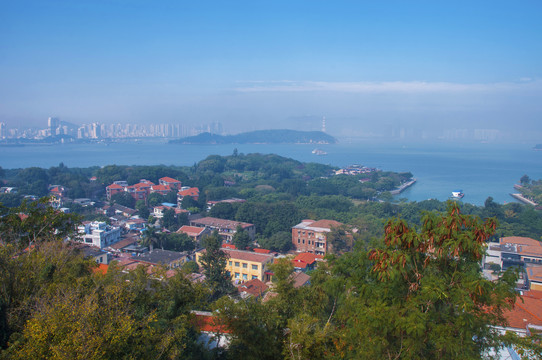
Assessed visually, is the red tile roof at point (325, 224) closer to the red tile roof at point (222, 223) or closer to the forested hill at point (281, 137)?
the red tile roof at point (222, 223)

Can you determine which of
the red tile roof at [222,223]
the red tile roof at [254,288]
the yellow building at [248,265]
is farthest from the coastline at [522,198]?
the red tile roof at [254,288]

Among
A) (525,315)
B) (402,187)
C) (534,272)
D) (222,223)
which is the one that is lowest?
(402,187)

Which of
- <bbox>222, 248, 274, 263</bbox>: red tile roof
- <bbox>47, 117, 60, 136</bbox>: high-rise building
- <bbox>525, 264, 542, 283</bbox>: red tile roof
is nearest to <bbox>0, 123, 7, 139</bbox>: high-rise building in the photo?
<bbox>47, 117, 60, 136</bbox>: high-rise building

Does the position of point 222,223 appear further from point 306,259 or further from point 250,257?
point 306,259

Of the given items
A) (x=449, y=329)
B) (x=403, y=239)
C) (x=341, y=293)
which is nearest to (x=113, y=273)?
(x=341, y=293)

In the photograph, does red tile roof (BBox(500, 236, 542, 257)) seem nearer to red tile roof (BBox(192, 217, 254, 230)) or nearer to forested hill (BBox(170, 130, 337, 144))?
red tile roof (BBox(192, 217, 254, 230))

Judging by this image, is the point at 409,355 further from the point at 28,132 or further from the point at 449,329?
the point at 28,132

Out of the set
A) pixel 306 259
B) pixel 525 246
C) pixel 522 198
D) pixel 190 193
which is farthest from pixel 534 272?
pixel 522 198

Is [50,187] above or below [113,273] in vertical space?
below

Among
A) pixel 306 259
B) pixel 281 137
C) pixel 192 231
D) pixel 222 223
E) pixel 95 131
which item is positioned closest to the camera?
pixel 306 259
